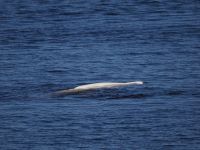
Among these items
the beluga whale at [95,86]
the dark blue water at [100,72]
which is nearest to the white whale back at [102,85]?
the beluga whale at [95,86]

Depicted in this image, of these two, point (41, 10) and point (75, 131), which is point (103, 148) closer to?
point (75, 131)

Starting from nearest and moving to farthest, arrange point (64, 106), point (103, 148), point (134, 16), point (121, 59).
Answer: point (103, 148), point (64, 106), point (121, 59), point (134, 16)

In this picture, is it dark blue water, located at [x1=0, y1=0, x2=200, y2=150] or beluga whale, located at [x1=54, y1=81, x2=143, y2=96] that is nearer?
dark blue water, located at [x1=0, y1=0, x2=200, y2=150]

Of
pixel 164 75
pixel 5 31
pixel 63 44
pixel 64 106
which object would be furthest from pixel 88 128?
pixel 5 31

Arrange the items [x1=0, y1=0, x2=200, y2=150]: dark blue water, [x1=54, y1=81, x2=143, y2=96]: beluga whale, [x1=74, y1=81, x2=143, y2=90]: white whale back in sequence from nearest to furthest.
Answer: [x1=0, y1=0, x2=200, y2=150]: dark blue water < [x1=54, y1=81, x2=143, y2=96]: beluga whale < [x1=74, y1=81, x2=143, y2=90]: white whale back

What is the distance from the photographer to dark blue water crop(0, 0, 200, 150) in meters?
18.9

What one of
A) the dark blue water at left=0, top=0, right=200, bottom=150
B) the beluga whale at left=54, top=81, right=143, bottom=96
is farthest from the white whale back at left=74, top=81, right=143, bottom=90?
the dark blue water at left=0, top=0, right=200, bottom=150

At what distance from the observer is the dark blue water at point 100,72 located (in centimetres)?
1886

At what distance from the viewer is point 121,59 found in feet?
81.1

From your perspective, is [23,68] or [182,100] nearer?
[182,100]

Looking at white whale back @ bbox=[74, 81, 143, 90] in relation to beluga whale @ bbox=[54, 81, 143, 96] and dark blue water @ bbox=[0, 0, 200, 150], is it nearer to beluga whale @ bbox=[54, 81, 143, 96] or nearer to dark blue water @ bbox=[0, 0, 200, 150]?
beluga whale @ bbox=[54, 81, 143, 96]

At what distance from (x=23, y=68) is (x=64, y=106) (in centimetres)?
370

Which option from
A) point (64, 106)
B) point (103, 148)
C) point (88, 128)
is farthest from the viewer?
point (64, 106)

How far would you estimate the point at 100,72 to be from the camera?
937 inches
